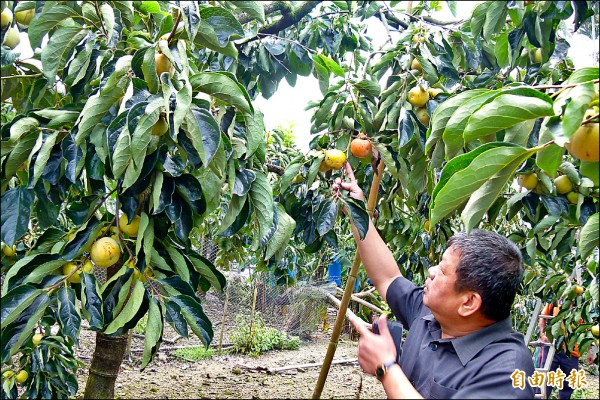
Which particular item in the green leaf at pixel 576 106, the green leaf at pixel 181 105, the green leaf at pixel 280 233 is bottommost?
the green leaf at pixel 280 233

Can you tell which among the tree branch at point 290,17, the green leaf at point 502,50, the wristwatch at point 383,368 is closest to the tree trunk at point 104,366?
the wristwatch at point 383,368

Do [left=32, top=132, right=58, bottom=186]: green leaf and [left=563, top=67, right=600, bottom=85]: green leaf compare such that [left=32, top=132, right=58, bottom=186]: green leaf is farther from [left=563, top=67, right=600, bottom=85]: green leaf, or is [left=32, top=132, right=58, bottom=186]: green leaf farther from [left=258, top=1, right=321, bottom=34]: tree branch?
[left=258, top=1, right=321, bottom=34]: tree branch

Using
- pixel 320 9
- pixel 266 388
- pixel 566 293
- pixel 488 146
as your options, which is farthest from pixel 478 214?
pixel 266 388

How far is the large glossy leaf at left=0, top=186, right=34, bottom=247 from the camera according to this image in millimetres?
1160

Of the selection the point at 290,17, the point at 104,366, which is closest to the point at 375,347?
the point at 104,366

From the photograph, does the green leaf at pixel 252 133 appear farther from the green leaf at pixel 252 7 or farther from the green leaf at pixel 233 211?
the green leaf at pixel 252 7

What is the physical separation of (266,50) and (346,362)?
5121mm

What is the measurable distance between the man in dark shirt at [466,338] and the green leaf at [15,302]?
0.75 meters

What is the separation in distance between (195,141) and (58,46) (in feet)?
1.50

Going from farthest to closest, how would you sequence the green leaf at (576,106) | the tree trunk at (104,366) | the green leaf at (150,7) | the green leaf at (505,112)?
the tree trunk at (104,366) → the green leaf at (150,7) → the green leaf at (505,112) → the green leaf at (576,106)

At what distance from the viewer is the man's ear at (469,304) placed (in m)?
1.36

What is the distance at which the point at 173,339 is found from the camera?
6.09 m

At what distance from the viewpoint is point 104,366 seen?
5.33 ft

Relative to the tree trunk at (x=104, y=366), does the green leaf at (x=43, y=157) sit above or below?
above
